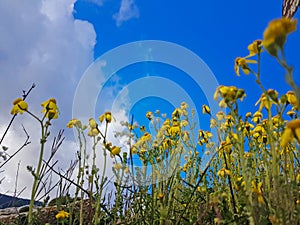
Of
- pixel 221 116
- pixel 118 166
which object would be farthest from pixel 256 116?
pixel 118 166

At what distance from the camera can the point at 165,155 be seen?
7.75 feet

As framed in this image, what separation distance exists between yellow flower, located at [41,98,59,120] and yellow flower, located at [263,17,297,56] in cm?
113

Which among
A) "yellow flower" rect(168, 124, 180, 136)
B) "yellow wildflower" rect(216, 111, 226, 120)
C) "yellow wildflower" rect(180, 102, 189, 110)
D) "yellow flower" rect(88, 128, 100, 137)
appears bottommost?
"yellow flower" rect(88, 128, 100, 137)

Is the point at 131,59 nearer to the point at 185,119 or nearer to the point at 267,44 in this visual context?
the point at 185,119

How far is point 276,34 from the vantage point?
863 millimetres

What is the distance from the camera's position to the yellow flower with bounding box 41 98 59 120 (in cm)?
170

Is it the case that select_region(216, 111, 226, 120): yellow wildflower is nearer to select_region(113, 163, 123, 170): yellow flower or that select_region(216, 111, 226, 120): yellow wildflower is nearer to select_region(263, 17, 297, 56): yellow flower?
select_region(113, 163, 123, 170): yellow flower

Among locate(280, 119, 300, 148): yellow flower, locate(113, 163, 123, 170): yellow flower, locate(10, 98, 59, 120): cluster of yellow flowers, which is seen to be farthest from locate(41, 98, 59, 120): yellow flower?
locate(280, 119, 300, 148): yellow flower

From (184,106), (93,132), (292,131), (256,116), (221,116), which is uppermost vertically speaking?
(184,106)

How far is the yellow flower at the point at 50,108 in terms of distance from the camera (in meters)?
1.70

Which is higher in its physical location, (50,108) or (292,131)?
(50,108)

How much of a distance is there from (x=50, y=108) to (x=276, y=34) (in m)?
1.21

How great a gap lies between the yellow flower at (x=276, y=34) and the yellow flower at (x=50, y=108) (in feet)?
3.72

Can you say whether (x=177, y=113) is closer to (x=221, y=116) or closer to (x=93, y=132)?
(x=221, y=116)
